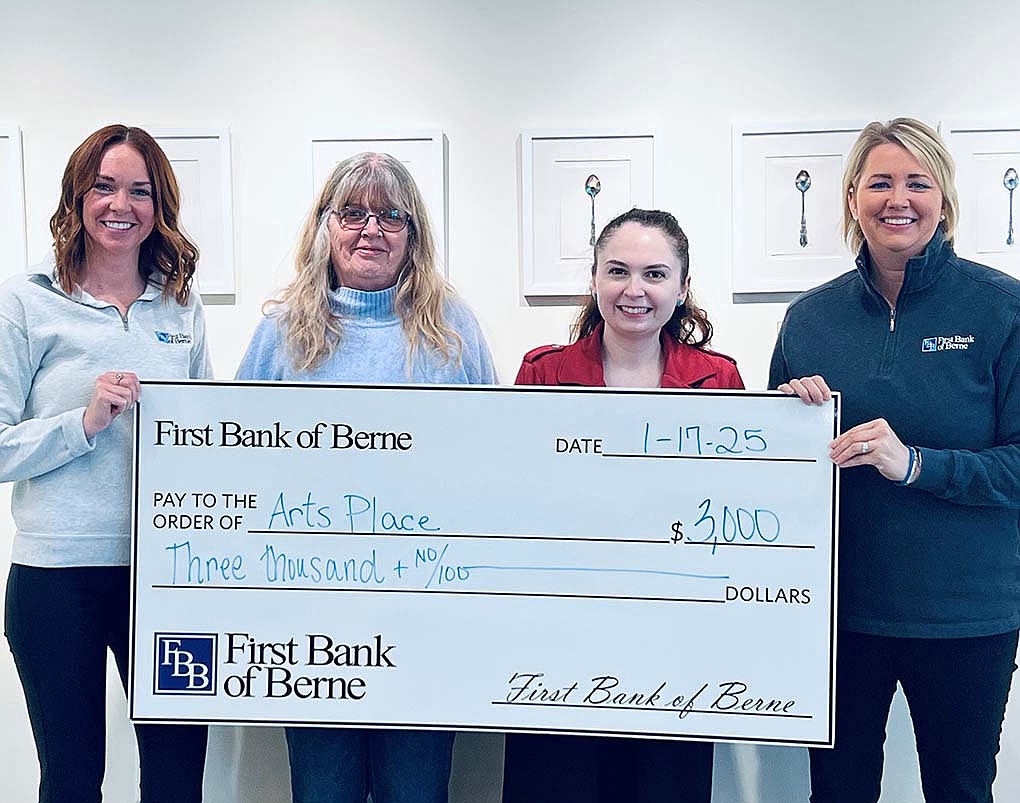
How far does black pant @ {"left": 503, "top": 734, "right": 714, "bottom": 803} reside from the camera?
163 cm

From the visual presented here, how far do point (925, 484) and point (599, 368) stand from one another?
1.95ft

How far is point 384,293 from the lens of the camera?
1.68m

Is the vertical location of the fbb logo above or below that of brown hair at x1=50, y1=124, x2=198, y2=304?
below

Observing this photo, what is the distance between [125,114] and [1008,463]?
2.03m

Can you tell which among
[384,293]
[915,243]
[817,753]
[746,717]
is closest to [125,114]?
[384,293]

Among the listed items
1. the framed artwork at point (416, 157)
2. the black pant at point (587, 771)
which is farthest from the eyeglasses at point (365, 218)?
the black pant at point (587, 771)

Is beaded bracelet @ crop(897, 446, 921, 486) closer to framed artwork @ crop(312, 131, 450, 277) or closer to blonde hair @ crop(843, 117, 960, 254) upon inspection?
blonde hair @ crop(843, 117, 960, 254)

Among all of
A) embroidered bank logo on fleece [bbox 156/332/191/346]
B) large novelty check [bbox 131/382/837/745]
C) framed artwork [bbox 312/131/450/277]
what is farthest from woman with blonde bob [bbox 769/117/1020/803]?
embroidered bank logo on fleece [bbox 156/332/191/346]

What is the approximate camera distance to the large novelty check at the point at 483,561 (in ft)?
5.21

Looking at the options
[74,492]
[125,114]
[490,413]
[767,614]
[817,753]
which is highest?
[125,114]

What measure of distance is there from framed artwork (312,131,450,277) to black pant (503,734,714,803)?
43.7 inches

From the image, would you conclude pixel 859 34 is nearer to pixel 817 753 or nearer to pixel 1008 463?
pixel 1008 463

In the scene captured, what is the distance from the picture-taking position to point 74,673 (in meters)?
1.61

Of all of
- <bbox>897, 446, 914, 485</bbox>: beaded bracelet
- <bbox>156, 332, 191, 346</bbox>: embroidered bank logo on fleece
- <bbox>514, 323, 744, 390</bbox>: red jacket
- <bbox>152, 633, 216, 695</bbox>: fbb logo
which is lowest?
<bbox>152, 633, 216, 695</bbox>: fbb logo
